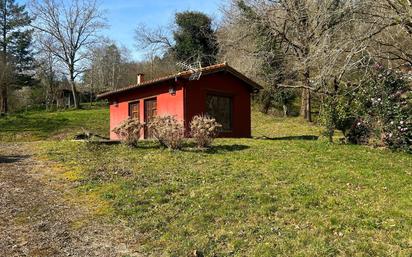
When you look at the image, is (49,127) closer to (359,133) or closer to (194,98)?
(194,98)

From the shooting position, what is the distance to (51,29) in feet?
140

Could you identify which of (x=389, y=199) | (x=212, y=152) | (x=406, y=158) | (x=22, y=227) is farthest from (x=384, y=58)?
(x=22, y=227)

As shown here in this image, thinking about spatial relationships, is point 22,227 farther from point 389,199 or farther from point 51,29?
point 51,29

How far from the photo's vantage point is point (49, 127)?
28.0 metres

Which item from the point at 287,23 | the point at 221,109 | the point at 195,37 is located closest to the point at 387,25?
the point at 221,109

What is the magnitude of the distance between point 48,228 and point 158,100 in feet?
40.8

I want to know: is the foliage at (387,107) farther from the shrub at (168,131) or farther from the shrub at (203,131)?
the shrub at (168,131)

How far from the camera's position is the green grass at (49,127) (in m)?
25.7

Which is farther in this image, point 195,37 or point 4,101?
point 4,101

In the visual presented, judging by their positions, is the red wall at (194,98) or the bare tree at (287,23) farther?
the bare tree at (287,23)

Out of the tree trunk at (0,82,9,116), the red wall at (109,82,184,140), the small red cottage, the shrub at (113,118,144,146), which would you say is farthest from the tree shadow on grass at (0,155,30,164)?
the tree trunk at (0,82,9,116)

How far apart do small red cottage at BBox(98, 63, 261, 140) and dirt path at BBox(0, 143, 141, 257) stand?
8487 mm

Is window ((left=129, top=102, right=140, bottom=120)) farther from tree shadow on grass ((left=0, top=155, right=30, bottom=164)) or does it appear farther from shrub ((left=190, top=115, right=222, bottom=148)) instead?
tree shadow on grass ((left=0, top=155, right=30, bottom=164))

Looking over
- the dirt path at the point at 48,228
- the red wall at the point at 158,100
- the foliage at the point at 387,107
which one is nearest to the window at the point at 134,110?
the red wall at the point at 158,100
